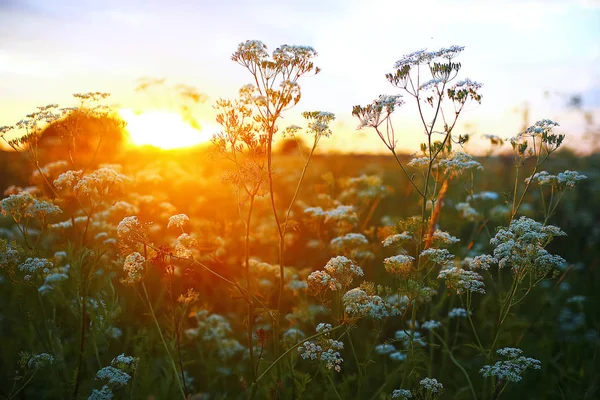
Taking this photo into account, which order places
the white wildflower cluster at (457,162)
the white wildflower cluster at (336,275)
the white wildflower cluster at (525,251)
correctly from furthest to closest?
the white wildflower cluster at (457,162) < the white wildflower cluster at (336,275) < the white wildflower cluster at (525,251)

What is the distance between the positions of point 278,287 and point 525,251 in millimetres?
4799

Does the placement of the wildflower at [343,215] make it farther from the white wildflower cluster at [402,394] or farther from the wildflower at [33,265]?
the wildflower at [33,265]

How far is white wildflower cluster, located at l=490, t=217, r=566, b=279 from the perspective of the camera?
16.3ft

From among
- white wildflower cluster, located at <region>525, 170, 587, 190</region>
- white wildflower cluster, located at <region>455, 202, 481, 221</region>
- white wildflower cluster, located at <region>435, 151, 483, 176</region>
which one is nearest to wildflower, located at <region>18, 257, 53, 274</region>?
white wildflower cluster, located at <region>435, 151, 483, 176</region>

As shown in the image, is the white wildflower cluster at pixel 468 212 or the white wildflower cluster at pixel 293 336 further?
the white wildflower cluster at pixel 468 212

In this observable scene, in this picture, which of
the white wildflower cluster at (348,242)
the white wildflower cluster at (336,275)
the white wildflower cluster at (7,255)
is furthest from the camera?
the white wildflower cluster at (348,242)

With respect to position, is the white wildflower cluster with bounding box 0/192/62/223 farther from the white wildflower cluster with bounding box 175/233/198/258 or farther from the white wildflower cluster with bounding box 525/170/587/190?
the white wildflower cluster with bounding box 525/170/587/190

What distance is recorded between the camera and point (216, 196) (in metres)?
13.3

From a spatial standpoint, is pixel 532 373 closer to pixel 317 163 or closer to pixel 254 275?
pixel 254 275

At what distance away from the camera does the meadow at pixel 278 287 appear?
5027 mm

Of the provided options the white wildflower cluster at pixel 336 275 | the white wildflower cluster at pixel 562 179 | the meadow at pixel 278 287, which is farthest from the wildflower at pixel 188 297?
the white wildflower cluster at pixel 562 179

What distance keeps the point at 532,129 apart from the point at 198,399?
16.0 ft

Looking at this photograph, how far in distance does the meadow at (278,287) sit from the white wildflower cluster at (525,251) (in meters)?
0.02

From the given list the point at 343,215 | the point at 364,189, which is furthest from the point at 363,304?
the point at 364,189
